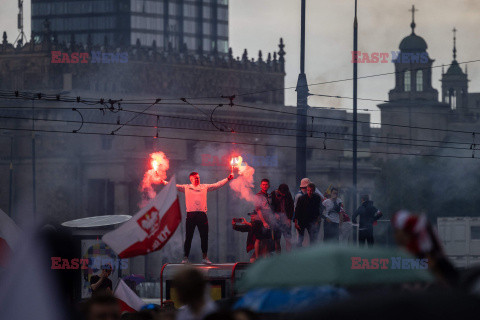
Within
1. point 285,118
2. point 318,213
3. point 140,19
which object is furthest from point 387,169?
point 318,213

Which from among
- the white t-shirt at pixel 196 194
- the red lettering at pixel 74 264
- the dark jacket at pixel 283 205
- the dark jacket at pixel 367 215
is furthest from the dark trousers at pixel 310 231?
the red lettering at pixel 74 264

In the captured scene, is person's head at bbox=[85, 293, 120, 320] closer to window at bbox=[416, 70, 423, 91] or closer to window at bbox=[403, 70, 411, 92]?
window at bbox=[403, 70, 411, 92]

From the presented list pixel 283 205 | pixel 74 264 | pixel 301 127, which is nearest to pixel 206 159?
pixel 301 127

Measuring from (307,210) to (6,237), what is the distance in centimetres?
807

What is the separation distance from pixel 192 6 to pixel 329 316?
391 ft

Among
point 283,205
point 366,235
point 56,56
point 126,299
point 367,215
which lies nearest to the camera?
point 126,299

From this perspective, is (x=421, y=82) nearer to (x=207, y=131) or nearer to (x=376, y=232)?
(x=207, y=131)

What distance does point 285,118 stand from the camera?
96.7 metres

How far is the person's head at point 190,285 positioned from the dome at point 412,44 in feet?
451

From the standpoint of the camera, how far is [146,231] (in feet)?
41.9

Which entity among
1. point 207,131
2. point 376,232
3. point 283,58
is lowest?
point 376,232

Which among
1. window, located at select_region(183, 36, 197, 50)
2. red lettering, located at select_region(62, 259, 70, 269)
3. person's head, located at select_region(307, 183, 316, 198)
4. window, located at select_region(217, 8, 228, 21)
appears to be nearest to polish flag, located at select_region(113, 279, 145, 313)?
red lettering, located at select_region(62, 259, 70, 269)

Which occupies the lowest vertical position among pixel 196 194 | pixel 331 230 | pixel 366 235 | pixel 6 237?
pixel 366 235

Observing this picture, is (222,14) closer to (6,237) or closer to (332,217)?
(332,217)
